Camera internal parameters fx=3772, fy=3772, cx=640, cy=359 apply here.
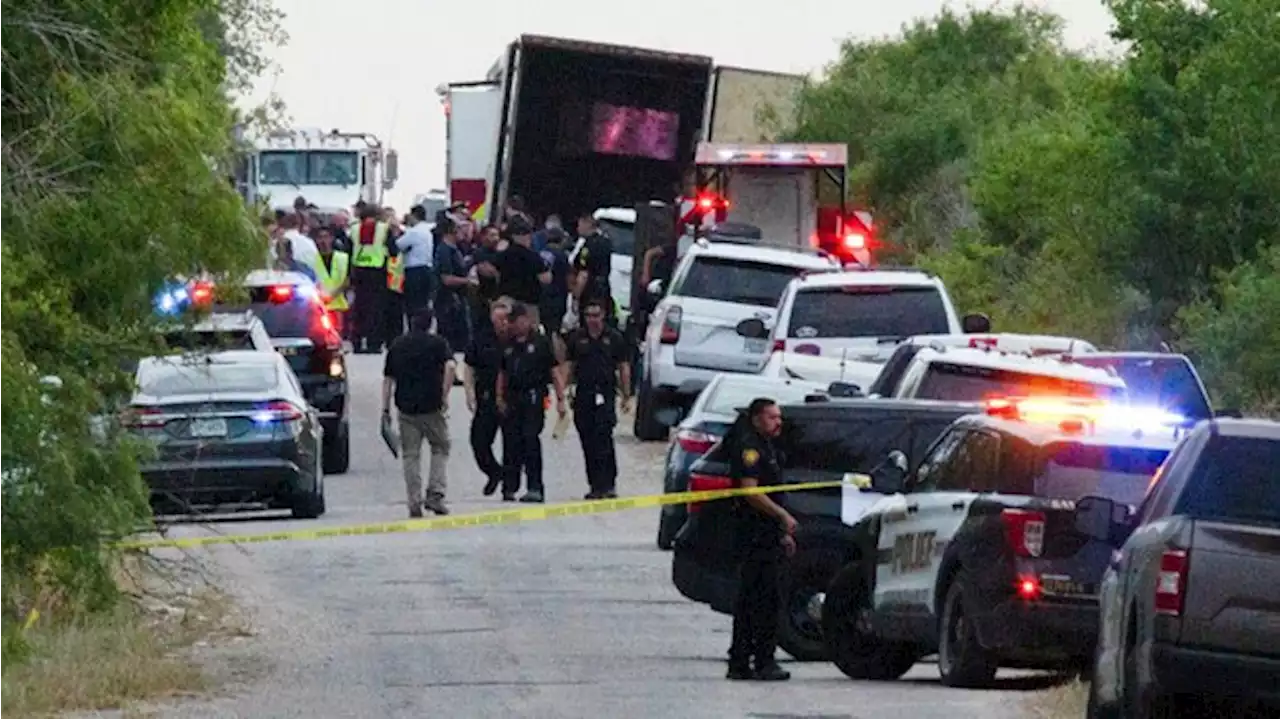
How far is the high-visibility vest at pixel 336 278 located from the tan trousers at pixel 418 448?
12.3m

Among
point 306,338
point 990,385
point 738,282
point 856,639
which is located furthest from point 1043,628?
point 738,282

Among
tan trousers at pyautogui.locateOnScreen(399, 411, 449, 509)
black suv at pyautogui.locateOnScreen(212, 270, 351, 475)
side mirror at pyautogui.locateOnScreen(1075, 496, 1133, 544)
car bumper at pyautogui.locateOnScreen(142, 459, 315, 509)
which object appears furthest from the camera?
black suv at pyautogui.locateOnScreen(212, 270, 351, 475)

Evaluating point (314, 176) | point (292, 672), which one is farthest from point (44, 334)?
point (314, 176)

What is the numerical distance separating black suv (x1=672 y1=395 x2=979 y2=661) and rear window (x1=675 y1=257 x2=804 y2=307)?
14147 millimetres

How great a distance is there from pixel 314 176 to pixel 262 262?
4755 centimetres

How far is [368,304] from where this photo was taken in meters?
44.6

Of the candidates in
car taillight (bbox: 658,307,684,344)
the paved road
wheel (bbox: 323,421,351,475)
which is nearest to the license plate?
the paved road

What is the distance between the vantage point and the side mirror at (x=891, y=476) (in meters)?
19.1

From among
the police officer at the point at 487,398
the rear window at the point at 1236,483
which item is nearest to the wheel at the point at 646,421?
the police officer at the point at 487,398

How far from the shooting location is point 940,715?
1716 cm

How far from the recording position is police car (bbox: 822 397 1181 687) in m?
17.4

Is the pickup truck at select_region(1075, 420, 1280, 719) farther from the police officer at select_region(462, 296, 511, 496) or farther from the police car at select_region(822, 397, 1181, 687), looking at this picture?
the police officer at select_region(462, 296, 511, 496)

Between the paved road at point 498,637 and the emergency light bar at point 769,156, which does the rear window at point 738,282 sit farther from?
the emergency light bar at point 769,156

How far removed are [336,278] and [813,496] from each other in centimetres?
2395
